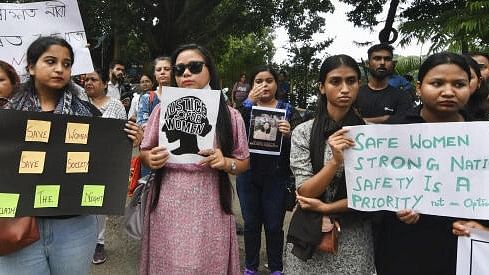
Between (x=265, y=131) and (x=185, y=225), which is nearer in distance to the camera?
(x=185, y=225)

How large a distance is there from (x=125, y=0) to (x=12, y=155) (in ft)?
56.9

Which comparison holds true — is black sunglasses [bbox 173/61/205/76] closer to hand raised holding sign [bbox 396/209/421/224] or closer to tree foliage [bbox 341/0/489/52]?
hand raised holding sign [bbox 396/209/421/224]

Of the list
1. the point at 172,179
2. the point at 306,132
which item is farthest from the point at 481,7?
the point at 172,179

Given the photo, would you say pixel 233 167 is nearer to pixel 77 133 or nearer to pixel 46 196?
pixel 77 133

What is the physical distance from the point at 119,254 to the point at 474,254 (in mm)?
3415

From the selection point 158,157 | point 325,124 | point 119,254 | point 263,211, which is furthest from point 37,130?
point 119,254

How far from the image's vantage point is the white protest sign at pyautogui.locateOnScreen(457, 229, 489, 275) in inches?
71.6

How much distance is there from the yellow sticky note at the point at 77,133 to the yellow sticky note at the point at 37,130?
9 centimetres

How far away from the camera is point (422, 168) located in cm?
195

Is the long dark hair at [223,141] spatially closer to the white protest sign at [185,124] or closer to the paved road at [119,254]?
the white protest sign at [185,124]

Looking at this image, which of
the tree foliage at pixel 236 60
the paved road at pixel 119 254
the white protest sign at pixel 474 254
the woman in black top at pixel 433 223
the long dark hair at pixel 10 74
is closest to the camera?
the white protest sign at pixel 474 254

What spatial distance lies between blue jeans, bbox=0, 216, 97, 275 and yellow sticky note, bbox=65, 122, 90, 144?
374 millimetres

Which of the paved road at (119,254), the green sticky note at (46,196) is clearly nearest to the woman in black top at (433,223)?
the green sticky note at (46,196)

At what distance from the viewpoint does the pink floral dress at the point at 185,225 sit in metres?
2.24
